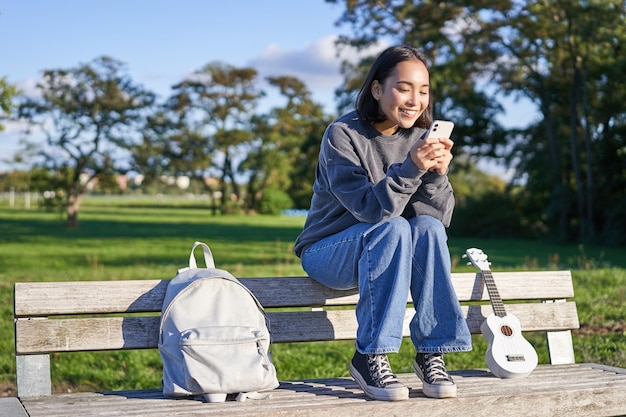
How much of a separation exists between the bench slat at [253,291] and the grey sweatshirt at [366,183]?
9.9 inches

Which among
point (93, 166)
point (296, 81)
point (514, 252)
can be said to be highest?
point (296, 81)

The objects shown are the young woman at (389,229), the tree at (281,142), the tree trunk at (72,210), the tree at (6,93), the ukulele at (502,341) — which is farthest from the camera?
the tree at (281,142)

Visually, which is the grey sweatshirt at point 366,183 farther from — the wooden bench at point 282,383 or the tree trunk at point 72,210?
the tree trunk at point 72,210

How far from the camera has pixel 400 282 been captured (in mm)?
3344

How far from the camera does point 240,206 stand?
61625mm

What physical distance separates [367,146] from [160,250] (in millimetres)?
19591

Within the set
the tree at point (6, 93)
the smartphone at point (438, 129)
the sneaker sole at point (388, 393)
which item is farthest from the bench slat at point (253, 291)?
the tree at point (6, 93)

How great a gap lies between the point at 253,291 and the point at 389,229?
0.70 metres

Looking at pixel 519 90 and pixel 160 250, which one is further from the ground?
pixel 519 90

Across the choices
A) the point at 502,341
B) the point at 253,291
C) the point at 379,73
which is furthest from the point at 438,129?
the point at 502,341

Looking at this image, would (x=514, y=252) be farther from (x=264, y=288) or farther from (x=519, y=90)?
(x=264, y=288)

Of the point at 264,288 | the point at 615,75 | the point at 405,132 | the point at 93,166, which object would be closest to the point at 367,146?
the point at 405,132

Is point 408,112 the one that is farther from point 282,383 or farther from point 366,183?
point 282,383

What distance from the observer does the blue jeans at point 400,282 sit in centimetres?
336
